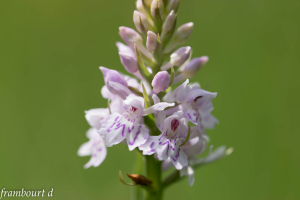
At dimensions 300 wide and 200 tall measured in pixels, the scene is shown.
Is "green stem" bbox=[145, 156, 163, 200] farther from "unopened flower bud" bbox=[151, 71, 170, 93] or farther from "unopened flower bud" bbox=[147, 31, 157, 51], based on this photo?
"unopened flower bud" bbox=[147, 31, 157, 51]

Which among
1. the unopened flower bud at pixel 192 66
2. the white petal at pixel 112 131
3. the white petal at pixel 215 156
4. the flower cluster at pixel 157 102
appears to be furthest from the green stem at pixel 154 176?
the unopened flower bud at pixel 192 66

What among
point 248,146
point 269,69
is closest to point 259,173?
point 248,146

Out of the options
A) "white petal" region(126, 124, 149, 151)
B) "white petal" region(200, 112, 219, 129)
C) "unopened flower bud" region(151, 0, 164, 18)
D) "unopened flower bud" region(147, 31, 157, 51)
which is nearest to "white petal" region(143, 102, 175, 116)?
"white petal" region(126, 124, 149, 151)

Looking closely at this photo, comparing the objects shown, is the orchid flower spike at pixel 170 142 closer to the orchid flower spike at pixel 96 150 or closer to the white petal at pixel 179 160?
the white petal at pixel 179 160

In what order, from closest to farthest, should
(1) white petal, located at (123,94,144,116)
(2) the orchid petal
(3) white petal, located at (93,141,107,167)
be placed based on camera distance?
(2) the orchid petal, (1) white petal, located at (123,94,144,116), (3) white petal, located at (93,141,107,167)

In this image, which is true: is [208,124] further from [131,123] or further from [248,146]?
[248,146]
